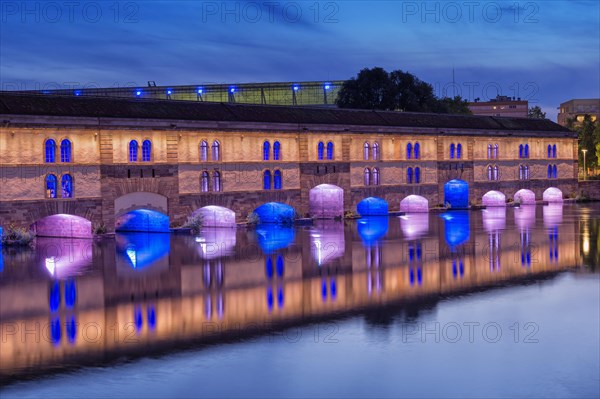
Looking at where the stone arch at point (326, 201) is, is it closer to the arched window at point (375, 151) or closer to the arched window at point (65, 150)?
the arched window at point (375, 151)

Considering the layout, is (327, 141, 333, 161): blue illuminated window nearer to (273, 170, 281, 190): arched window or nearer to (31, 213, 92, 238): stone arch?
(273, 170, 281, 190): arched window

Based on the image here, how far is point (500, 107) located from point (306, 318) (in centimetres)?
17628

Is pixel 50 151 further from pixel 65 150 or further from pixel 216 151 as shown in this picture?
pixel 216 151

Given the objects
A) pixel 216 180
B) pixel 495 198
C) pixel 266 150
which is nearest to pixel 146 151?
pixel 216 180

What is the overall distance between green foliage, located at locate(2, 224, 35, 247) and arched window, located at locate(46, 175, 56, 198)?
8.41 ft

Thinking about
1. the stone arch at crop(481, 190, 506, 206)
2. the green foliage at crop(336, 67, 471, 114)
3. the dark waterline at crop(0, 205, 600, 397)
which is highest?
the green foliage at crop(336, 67, 471, 114)

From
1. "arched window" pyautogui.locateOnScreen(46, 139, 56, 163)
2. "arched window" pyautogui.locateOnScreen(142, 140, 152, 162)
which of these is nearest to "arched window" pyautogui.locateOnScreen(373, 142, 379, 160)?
"arched window" pyautogui.locateOnScreen(142, 140, 152, 162)

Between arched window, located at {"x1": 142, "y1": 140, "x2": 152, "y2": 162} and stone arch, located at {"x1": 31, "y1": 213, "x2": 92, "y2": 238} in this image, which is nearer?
stone arch, located at {"x1": 31, "y1": 213, "x2": 92, "y2": 238}

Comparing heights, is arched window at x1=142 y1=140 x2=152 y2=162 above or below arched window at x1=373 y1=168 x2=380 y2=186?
above

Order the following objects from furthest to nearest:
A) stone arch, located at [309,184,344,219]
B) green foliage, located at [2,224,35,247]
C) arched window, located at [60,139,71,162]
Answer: stone arch, located at [309,184,344,219] < arched window, located at [60,139,71,162] < green foliage, located at [2,224,35,247]

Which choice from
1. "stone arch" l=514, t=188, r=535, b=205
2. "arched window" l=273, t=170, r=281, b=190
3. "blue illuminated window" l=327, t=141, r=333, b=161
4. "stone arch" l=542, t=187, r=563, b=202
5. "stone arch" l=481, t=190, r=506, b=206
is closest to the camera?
"arched window" l=273, t=170, r=281, b=190

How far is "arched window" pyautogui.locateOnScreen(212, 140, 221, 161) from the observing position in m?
52.4

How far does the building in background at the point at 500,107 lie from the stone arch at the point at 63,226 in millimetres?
153403

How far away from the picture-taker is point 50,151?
44.9 meters
